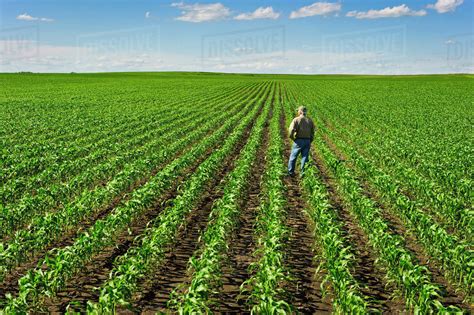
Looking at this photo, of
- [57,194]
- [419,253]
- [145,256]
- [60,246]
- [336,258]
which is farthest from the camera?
[57,194]

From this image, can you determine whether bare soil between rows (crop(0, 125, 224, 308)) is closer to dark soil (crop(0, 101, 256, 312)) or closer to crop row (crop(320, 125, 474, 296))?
dark soil (crop(0, 101, 256, 312))

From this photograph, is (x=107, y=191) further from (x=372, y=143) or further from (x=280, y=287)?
(x=372, y=143)

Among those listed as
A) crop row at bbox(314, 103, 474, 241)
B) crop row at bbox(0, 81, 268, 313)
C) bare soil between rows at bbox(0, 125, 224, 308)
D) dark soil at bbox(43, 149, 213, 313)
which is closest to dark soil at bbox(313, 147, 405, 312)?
crop row at bbox(314, 103, 474, 241)

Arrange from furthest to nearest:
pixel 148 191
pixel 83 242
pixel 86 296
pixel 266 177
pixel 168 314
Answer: pixel 266 177 < pixel 148 191 < pixel 83 242 < pixel 86 296 < pixel 168 314

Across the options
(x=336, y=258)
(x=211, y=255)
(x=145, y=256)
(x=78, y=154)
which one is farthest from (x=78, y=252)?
(x=78, y=154)

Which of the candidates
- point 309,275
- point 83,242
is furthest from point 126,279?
point 309,275

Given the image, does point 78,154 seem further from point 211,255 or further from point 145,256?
point 211,255

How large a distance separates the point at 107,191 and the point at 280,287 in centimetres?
568

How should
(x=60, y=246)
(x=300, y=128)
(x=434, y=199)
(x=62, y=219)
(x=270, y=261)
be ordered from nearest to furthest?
(x=270, y=261), (x=60, y=246), (x=62, y=219), (x=434, y=199), (x=300, y=128)

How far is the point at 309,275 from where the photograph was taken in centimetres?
714

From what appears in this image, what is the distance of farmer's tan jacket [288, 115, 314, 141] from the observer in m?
13.6

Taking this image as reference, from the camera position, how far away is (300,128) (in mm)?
13625

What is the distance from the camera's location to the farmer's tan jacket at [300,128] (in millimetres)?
13602

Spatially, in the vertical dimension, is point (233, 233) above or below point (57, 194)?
below
